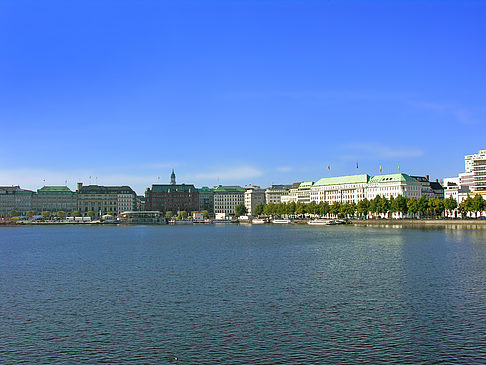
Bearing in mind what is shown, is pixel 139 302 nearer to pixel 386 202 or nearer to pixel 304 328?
pixel 304 328

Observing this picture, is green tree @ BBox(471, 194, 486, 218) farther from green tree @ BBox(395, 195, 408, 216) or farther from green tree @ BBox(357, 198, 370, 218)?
green tree @ BBox(357, 198, 370, 218)

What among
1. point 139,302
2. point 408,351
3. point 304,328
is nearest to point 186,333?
point 304,328

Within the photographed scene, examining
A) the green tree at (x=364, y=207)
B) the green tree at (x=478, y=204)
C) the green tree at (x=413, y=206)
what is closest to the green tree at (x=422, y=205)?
the green tree at (x=413, y=206)

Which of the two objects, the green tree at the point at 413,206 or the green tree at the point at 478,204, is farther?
the green tree at the point at 413,206

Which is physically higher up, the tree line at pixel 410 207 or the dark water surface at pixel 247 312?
the tree line at pixel 410 207

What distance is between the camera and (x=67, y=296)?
113ft

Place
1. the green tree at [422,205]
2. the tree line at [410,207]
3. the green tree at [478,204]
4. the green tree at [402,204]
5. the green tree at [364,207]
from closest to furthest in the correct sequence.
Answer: the green tree at [478,204]
the tree line at [410,207]
the green tree at [422,205]
the green tree at [402,204]
the green tree at [364,207]

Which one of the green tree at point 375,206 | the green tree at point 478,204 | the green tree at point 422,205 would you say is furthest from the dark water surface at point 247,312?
the green tree at point 375,206

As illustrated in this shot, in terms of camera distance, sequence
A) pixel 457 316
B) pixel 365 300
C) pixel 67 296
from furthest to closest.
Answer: pixel 67 296, pixel 365 300, pixel 457 316

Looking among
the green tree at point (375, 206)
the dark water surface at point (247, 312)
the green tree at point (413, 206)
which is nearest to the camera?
the dark water surface at point (247, 312)

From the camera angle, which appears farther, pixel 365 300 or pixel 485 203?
pixel 485 203

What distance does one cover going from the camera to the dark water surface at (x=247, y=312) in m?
22.2

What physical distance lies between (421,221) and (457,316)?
397 ft

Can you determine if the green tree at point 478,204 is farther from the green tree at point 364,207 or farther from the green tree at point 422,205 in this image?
the green tree at point 364,207
